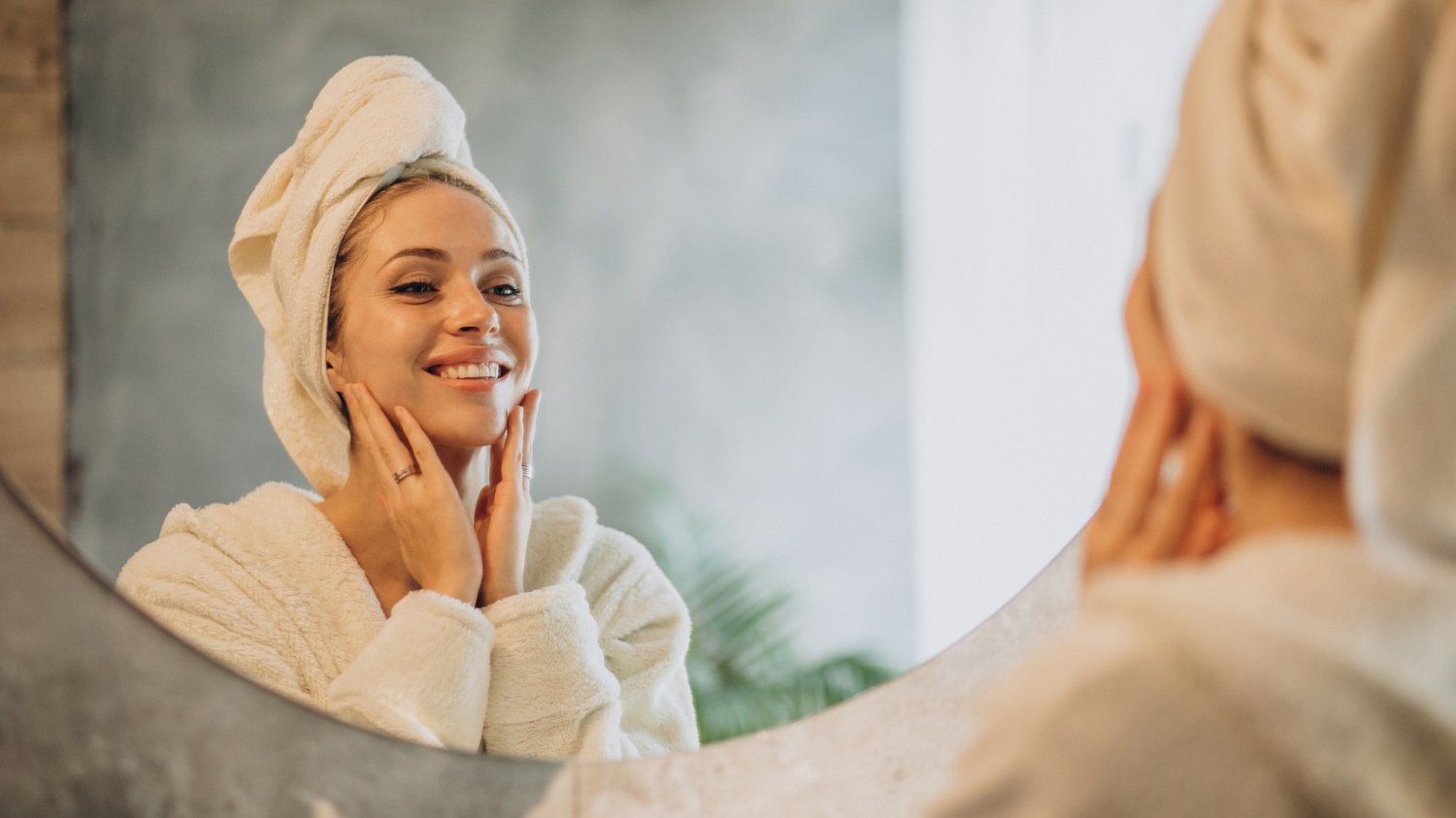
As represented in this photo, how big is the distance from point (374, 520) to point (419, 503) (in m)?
0.03

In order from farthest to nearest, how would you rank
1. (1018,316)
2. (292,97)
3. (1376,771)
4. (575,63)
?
(1018,316) → (575,63) → (292,97) → (1376,771)

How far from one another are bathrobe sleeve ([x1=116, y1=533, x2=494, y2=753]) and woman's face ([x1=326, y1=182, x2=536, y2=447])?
3.6 inches

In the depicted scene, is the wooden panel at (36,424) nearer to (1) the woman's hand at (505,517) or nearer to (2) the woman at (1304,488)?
(1) the woman's hand at (505,517)

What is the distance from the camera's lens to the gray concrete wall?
52 centimetres

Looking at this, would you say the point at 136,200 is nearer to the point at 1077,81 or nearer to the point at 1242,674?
the point at 1242,674

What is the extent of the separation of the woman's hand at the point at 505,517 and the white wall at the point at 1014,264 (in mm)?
1203

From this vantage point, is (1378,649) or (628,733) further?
(628,733)

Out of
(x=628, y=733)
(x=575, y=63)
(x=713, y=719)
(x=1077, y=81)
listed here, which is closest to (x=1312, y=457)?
(x=628, y=733)

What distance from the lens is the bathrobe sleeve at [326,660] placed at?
505mm

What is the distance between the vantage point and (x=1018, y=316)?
5.50 feet

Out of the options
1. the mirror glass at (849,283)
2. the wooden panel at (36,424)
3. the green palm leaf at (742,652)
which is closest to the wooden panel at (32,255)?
the wooden panel at (36,424)

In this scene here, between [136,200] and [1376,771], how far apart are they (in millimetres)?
548

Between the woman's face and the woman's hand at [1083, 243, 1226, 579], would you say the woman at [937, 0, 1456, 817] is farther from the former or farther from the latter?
the woman's face

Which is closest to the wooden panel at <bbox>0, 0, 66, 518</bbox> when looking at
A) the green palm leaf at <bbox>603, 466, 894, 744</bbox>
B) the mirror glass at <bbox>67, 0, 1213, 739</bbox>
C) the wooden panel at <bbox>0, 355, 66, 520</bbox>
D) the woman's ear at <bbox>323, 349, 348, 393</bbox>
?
the wooden panel at <bbox>0, 355, 66, 520</bbox>
